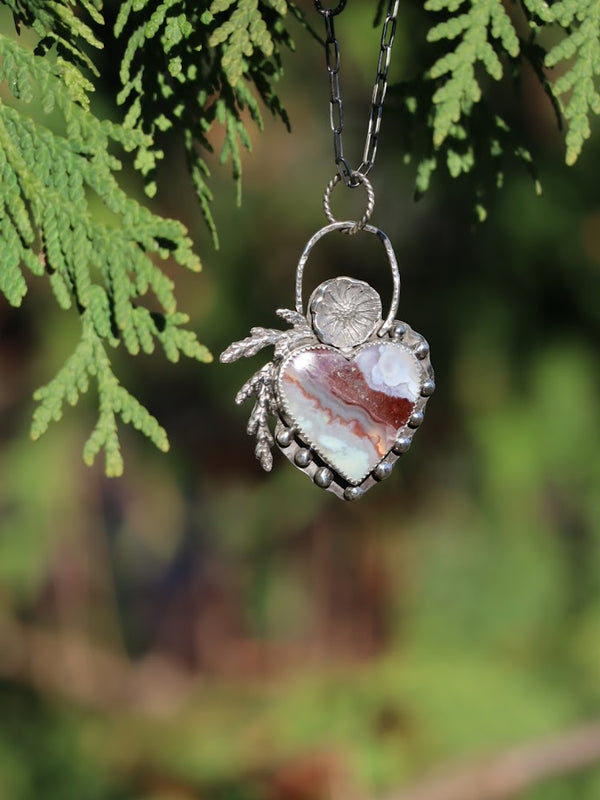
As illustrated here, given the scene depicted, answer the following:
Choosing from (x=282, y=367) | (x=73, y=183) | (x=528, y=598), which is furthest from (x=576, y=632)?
(x=73, y=183)

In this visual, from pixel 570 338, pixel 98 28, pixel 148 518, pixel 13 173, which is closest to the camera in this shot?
pixel 13 173

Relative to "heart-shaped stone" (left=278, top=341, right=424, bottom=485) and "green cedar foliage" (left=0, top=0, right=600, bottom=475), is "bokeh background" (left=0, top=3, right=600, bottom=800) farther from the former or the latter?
"heart-shaped stone" (left=278, top=341, right=424, bottom=485)

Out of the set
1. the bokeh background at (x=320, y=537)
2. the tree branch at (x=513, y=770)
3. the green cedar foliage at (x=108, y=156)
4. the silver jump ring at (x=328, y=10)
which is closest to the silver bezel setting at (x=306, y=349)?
the green cedar foliage at (x=108, y=156)

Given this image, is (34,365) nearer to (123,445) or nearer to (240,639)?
(123,445)

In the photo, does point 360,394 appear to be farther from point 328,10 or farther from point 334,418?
point 328,10

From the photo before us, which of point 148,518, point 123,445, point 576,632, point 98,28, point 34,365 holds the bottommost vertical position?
point 576,632

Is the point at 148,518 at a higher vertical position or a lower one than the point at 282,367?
lower

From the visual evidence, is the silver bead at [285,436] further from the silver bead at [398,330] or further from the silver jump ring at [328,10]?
the silver jump ring at [328,10]

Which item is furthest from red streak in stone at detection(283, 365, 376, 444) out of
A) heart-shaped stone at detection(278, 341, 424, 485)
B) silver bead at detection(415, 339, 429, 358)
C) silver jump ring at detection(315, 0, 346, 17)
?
silver jump ring at detection(315, 0, 346, 17)
